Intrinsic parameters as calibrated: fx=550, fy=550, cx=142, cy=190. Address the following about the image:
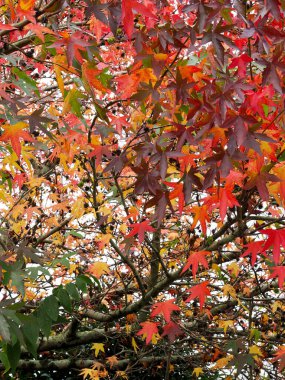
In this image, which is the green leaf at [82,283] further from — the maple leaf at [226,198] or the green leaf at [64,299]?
the maple leaf at [226,198]

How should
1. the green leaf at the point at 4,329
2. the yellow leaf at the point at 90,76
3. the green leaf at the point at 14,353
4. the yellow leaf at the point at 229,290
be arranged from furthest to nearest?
the yellow leaf at the point at 229,290 < the green leaf at the point at 14,353 < the yellow leaf at the point at 90,76 < the green leaf at the point at 4,329

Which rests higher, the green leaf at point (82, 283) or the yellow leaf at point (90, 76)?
the yellow leaf at point (90, 76)

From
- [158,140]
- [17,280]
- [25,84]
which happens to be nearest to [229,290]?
[158,140]

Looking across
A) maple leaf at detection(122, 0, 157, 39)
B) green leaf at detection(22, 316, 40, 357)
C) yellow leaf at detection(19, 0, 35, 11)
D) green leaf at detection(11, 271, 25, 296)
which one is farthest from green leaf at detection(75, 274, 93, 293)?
maple leaf at detection(122, 0, 157, 39)

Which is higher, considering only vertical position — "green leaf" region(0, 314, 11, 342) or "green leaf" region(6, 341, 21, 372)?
"green leaf" region(6, 341, 21, 372)

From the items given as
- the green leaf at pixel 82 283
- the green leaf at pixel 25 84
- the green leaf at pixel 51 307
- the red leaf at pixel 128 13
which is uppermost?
the green leaf at pixel 25 84

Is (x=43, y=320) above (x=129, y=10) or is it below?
below

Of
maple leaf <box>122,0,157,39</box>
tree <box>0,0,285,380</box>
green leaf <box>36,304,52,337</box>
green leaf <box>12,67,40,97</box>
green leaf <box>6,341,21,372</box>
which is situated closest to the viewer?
maple leaf <box>122,0,157,39</box>

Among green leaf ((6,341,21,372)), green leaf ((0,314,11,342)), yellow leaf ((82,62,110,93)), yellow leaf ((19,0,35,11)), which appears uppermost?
yellow leaf ((19,0,35,11))

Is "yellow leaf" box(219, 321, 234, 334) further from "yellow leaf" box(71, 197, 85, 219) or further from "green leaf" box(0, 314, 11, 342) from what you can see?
"green leaf" box(0, 314, 11, 342)

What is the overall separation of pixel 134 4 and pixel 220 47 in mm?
467

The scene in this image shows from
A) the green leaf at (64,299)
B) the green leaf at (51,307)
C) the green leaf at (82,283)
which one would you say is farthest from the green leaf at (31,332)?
the green leaf at (82,283)

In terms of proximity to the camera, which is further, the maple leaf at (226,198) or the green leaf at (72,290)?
the green leaf at (72,290)

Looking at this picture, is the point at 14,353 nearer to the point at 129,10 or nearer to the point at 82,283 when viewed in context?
the point at 82,283
